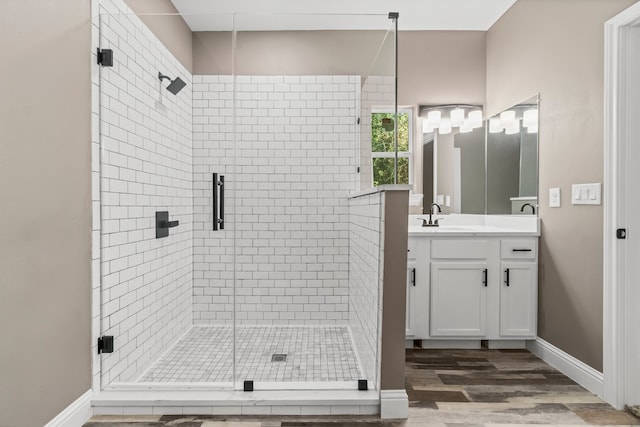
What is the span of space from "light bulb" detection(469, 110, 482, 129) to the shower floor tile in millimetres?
2094

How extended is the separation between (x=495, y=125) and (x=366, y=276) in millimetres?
1956

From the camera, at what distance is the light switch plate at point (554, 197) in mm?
2741

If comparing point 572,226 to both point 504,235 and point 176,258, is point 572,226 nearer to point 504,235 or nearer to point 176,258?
point 504,235

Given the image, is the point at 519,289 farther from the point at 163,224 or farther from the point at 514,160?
the point at 163,224

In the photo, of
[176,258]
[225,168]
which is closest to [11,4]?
[225,168]

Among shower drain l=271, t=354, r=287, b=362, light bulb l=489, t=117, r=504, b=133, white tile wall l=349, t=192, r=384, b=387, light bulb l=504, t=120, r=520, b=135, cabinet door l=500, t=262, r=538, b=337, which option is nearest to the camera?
white tile wall l=349, t=192, r=384, b=387

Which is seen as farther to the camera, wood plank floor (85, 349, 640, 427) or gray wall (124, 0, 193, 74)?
gray wall (124, 0, 193, 74)

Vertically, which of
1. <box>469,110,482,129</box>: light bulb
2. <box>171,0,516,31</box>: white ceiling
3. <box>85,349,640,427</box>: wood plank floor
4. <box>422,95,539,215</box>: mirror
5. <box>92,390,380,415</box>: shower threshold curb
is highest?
<box>171,0,516,31</box>: white ceiling

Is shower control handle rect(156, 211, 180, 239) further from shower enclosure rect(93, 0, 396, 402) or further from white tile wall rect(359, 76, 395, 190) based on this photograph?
white tile wall rect(359, 76, 395, 190)

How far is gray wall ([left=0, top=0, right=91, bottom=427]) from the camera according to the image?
1507mm

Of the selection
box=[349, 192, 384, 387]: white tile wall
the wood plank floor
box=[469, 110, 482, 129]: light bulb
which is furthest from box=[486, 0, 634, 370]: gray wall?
box=[349, 192, 384, 387]: white tile wall

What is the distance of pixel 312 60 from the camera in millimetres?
2918

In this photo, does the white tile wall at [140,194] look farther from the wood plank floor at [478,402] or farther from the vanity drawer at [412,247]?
the vanity drawer at [412,247]

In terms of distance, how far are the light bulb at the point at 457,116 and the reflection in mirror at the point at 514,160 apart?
248 millimetres
